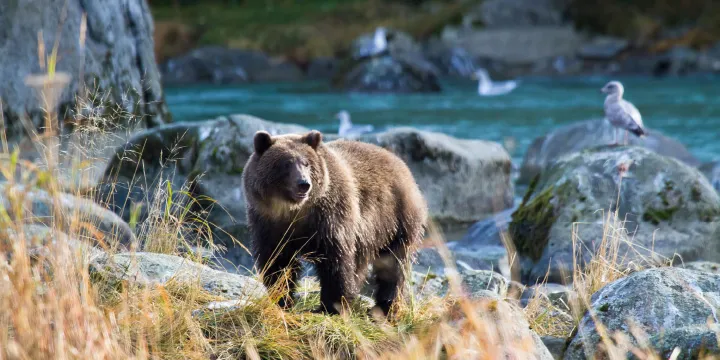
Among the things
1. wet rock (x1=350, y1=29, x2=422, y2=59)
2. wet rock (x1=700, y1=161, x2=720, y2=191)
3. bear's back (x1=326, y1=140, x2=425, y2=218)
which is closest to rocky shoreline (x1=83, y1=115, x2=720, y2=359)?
bear's back (x1=326, y1=140, x2=425, y2=218)

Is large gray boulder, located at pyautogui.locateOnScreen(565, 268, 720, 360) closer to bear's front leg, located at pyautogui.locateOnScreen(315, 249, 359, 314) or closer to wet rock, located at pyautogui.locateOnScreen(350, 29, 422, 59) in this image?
bear's front leg, located at pyautogui.locateOnScreen(315, 249, 359, 314)

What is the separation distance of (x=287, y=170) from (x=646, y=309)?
203 centimetres

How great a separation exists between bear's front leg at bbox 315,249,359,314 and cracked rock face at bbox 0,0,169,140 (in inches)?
225

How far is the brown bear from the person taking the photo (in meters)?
5.15

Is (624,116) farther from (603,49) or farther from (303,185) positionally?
(603,49)

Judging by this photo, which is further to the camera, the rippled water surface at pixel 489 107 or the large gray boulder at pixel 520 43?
the large gray boulder at pixel 520 43

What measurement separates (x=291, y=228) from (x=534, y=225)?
3464 mm

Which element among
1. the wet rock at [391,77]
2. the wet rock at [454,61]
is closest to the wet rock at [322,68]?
the wet rock at [454,61]

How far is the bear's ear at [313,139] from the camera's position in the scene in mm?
5270

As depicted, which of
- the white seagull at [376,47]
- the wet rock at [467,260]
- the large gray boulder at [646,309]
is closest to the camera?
the large gray boulder at [646,309]

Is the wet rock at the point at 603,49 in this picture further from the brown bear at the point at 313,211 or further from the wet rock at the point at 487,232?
the brown bear at the point at 313,211

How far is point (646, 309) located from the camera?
4.73 meters

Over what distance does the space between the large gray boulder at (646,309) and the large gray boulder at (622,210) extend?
2656mm

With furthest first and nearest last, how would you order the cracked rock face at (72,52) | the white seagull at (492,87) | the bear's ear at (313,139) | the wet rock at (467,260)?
the white seagull at (492,87), the cracked rock face at (72,52), the wet rock at (467,260), the bear's ear at (313,139)
